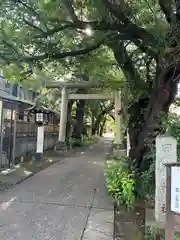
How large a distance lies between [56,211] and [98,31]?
13.3ft

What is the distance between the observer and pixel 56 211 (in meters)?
6.66

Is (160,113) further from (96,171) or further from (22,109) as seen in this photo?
(22,109)

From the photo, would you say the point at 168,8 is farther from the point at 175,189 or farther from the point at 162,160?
the point at 175,189

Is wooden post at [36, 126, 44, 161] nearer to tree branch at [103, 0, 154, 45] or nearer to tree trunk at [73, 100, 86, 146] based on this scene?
tree branch at [103, 0, 154, 45]

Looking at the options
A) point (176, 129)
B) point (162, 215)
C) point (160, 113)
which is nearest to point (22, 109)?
point (160, 113)

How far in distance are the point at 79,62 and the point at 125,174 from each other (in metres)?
4.58

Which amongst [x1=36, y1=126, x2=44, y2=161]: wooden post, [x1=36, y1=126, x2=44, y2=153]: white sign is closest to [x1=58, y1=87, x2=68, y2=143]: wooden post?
[x1=36, y1=126, x2=44, y2=161]: wooden post

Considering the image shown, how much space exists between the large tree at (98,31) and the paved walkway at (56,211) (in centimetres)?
201

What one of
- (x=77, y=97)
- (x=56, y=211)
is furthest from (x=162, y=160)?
(x=77, y=97)

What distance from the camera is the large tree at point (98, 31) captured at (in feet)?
24.1

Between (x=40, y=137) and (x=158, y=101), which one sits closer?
(x=158, y=101)

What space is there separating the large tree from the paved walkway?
6.59 ft

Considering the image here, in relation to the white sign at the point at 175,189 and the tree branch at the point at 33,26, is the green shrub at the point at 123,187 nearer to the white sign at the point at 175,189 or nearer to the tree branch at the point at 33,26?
the white sign at the point at 175,189

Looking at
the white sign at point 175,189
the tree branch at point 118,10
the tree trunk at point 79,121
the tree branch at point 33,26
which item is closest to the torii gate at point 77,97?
the tree trunk at point 79,121
